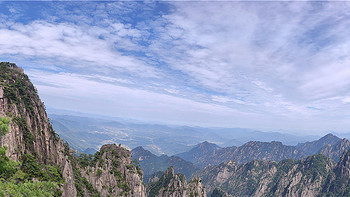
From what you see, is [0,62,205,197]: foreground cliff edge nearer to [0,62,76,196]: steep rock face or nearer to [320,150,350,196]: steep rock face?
[0,62,76,196]: steep rock face

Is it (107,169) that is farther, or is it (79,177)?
(107,169)

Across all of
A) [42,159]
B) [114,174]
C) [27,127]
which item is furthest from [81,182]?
[27,127]

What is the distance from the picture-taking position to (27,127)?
57.3m

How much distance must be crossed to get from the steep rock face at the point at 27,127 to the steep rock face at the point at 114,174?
1603cm

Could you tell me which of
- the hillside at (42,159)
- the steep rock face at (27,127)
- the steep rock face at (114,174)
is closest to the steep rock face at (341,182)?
the steep rock face at (114,174)

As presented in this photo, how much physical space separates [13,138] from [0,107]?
1063cm

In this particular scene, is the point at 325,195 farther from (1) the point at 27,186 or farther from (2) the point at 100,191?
(1) the point at 27,186

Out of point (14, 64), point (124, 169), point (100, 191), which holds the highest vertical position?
point (14, 64)

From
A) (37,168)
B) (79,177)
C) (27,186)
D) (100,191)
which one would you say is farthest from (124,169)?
(27,186)

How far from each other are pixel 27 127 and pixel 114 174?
4243 centimetres

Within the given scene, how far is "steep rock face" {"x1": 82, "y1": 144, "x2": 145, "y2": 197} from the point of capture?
80.4 meters

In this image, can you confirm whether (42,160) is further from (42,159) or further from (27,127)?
(27,127)

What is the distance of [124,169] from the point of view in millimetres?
91938

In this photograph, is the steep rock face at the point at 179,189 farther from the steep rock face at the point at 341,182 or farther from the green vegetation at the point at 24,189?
the steep rock face at the point at 341,182
